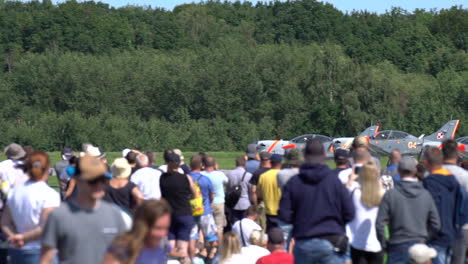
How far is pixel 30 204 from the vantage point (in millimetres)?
7535

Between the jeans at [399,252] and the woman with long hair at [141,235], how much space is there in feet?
11.6

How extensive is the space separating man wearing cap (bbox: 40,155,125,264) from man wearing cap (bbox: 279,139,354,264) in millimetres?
2301

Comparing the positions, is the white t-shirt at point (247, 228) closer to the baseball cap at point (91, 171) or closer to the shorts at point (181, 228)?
the shorts at point (181, 228)

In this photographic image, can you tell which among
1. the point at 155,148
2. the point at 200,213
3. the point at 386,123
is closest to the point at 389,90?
the point at 386,123

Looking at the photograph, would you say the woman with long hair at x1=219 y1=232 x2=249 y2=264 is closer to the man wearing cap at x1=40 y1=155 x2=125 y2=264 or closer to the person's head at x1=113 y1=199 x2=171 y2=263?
the man wearing cap at x1=40 y1=155 x2=125 y2=264

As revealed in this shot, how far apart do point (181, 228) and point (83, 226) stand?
6.15 meters

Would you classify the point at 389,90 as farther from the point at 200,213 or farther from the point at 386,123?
the point at 200,213

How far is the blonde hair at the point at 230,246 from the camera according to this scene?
9789mm

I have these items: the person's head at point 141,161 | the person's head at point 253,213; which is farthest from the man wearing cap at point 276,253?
the person's head at point 141,161

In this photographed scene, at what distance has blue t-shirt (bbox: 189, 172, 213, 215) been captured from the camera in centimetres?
1318

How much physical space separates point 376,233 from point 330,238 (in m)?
0.83

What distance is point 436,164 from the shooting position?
9.03 m

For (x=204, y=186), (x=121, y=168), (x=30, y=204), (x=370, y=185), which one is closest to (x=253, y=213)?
(x=204, y=186)

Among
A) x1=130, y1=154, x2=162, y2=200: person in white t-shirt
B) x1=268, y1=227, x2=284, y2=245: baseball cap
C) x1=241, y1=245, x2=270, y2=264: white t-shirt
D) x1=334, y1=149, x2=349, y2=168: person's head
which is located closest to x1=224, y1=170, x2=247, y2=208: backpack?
x1=130, y1=154, x2=162, y2=200: person in white t-shirt
